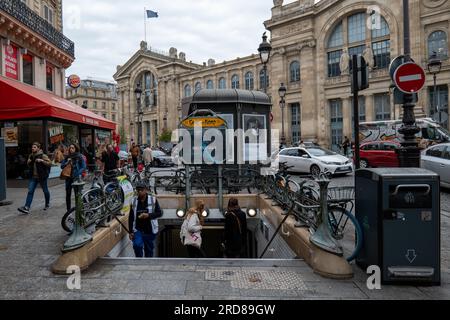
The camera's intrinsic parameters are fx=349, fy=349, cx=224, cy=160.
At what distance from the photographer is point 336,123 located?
40.0m

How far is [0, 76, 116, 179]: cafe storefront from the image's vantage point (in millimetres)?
12859

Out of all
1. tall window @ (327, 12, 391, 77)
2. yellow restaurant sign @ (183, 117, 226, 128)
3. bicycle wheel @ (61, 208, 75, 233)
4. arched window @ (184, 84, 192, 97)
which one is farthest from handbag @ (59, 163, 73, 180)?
arched window @ (184, 84, 192, 97)

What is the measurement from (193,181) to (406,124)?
5.51 meters

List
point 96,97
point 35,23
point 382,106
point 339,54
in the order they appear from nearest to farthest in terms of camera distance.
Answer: point 35,23 → point 382,106 → point 339,54 → point 96,97

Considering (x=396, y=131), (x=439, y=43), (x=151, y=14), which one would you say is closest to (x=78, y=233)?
(x=396, y=131)

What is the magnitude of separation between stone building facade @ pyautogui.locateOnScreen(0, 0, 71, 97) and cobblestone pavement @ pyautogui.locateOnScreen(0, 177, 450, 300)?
12.6 meters

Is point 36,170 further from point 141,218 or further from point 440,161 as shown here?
point 440,161

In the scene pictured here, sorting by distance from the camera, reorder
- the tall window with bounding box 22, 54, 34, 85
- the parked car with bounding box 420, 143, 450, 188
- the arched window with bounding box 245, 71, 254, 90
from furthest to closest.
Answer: the arched window with bounding box 245, 71, 254, 90, the tall window with bounding box 22, 54, 34, 85, the parked car with bounding box 420, 143, 450, 188

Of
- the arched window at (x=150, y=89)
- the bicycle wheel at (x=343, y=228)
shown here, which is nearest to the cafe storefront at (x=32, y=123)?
the bicycle wheel at (x=343, y=228)

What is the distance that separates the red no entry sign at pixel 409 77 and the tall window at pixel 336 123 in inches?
1334

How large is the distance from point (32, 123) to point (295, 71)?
111 ft

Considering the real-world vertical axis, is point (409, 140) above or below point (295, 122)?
below

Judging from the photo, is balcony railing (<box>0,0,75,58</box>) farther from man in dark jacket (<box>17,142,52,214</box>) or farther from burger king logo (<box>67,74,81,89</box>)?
man in dark jacket (<box>17,142,52,214</box>)
